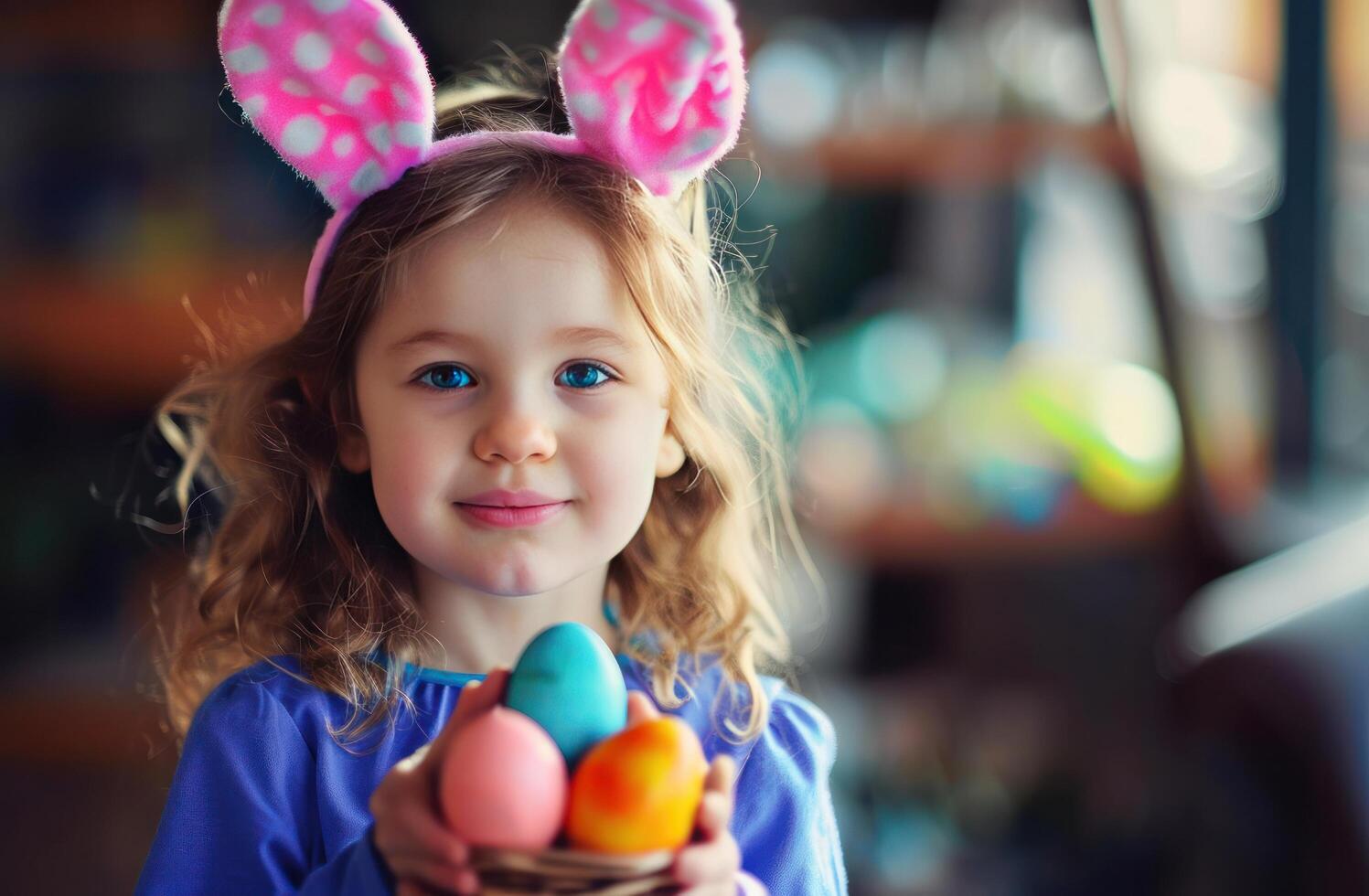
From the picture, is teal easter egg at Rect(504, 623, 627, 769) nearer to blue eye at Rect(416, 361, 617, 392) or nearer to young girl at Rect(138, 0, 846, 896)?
young girl at Rect(138, 0, 846, 896)

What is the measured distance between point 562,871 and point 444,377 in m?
0.28

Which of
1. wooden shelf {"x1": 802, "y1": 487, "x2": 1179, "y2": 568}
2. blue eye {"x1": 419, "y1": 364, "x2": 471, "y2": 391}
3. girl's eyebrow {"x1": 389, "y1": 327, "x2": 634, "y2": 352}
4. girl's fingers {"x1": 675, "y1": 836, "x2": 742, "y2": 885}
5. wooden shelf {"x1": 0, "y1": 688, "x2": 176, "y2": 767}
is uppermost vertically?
girl's eyebrow {"x1": 389, "y1": 327, "x2": 634, "y2": 352}

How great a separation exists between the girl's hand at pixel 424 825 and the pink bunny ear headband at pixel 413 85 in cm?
30

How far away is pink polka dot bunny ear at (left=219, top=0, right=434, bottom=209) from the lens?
2.23ft

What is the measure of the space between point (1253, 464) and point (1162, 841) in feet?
1.56

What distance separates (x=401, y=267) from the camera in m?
0.70

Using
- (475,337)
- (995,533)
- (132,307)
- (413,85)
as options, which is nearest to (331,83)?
(413,85)

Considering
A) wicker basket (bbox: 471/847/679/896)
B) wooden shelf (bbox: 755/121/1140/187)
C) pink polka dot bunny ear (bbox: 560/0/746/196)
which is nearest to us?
wicker basket (bbox: 471/847/679/896)

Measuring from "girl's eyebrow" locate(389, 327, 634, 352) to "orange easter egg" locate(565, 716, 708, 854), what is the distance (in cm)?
22

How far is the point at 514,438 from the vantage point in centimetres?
66

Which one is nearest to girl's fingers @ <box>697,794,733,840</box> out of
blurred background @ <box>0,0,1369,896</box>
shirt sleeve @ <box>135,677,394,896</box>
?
shirt sleeve @ <box>135,677,394,896</box>

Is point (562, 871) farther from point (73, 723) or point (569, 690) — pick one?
point (73, 723)

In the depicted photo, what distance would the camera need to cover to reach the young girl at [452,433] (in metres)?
0.68

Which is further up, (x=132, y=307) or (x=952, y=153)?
(x=952, y=153)
